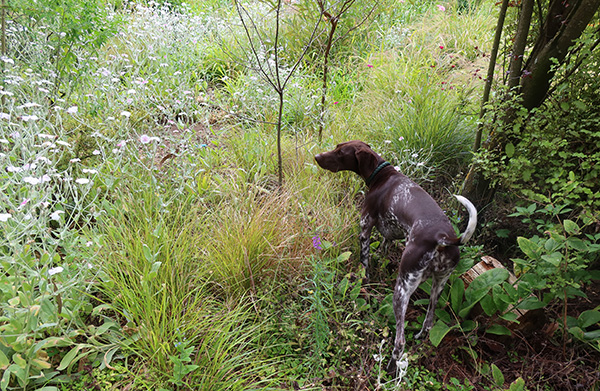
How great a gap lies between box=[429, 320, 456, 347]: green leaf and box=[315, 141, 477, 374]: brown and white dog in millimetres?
79

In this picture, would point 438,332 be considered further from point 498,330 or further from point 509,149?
point 509,149

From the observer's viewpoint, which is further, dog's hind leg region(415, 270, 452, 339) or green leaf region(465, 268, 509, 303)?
green leaf region(465, 268, 509, 303)

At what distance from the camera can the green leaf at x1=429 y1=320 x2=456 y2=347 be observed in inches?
91.9

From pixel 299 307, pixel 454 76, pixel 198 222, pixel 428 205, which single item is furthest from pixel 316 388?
pixel 454 76

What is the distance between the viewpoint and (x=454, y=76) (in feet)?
17.0

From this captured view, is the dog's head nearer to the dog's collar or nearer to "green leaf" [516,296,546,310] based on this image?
the dog's collar

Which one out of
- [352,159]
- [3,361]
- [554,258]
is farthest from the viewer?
[352,159]

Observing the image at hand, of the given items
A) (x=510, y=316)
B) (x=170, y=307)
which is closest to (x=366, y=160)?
(x=510, y=316)

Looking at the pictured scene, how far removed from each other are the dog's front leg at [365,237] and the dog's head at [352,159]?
321mm

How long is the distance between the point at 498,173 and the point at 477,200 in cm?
54

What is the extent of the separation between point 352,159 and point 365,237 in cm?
57

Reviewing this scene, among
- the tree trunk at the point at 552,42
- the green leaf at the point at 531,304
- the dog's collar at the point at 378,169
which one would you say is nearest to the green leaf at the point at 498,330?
the green leaf at the point at 531,304

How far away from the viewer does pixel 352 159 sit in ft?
9.45

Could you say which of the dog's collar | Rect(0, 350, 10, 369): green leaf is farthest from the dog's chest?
Rect(0, 350, 10, 369): green leaf
